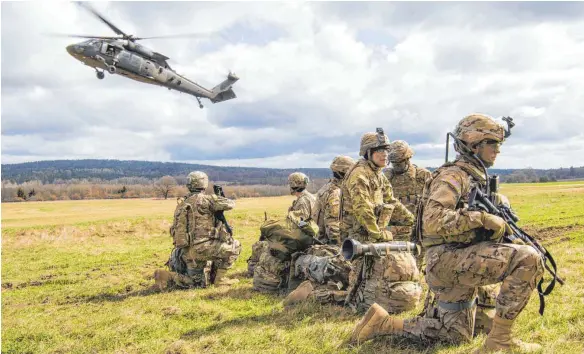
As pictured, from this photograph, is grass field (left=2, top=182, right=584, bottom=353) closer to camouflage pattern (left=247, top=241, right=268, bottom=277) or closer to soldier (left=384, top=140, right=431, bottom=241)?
camouflage pattern (left=247, top=241, right=268, bottom=277)

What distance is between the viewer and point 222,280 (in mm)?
11891

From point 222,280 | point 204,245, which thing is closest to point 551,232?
point 222,280

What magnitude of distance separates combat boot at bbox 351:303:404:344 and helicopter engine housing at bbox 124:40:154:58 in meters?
30.0

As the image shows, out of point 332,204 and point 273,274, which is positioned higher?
point 332,204

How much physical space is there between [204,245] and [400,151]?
5228 mm

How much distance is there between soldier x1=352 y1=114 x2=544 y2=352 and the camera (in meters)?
5.30

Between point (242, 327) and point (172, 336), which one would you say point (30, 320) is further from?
point (242, 327)

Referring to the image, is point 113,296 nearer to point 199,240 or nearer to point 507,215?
point 199,240

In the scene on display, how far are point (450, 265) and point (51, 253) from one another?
20159 mm

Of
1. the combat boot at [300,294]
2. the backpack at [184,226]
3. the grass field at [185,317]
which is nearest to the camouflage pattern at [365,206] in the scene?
the combat boot at [300,294]

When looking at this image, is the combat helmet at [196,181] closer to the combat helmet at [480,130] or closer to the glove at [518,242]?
the combat helmet at [480,130]

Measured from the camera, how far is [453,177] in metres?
5.57

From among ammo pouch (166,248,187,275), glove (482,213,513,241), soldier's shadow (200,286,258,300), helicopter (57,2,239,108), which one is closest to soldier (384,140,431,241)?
soldier's shadow (200,286,258,300)

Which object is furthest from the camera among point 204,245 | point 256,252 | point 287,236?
point 256,252
